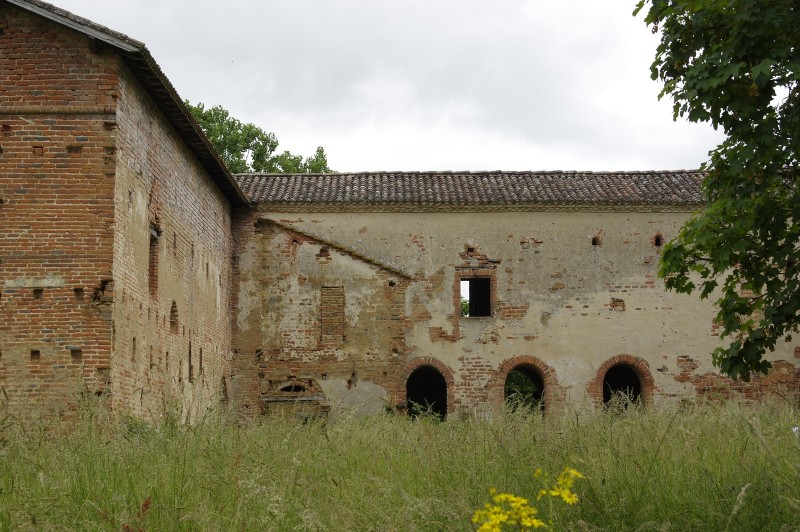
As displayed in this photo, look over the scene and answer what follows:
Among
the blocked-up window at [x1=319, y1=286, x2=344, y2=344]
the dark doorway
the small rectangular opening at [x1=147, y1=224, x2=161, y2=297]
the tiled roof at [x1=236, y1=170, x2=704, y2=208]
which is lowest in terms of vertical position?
the dark doorway

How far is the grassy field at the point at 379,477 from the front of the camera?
589cm

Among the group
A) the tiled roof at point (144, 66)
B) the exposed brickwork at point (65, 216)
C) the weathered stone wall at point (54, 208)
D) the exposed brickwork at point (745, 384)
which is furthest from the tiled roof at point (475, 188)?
the weathered stone wall at point (54, 208)

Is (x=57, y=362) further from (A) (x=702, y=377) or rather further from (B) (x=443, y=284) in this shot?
(A) (x=702, y=377)

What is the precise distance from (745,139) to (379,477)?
13.8 ft

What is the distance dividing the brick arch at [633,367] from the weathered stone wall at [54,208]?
1388 centimetres

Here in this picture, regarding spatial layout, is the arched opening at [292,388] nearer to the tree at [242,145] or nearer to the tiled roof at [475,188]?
the tiled roof at [475,188]

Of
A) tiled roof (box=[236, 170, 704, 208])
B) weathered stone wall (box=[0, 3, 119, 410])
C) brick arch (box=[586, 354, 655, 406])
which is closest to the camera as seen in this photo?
weathered stone wall (box=[0, 3, 119, 410])

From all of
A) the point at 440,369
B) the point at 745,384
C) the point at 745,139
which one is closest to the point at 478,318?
the point at 440,369

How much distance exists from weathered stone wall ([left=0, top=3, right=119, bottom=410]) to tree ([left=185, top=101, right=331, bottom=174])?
2390 centimetres

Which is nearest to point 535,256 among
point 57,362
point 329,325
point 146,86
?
point 329,325

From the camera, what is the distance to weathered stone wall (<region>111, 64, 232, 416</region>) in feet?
45.3

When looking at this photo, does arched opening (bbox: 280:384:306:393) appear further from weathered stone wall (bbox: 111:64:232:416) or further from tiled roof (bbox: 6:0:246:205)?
tiled roof (bbox: 6:0:246:205)

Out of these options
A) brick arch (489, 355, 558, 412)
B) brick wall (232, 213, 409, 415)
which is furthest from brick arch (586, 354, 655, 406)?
brick wall (232, 213, 409, 415)

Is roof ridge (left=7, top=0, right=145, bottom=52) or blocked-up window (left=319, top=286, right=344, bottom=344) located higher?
roof ridge (left=7, top=0, right=145, bottom=52)
